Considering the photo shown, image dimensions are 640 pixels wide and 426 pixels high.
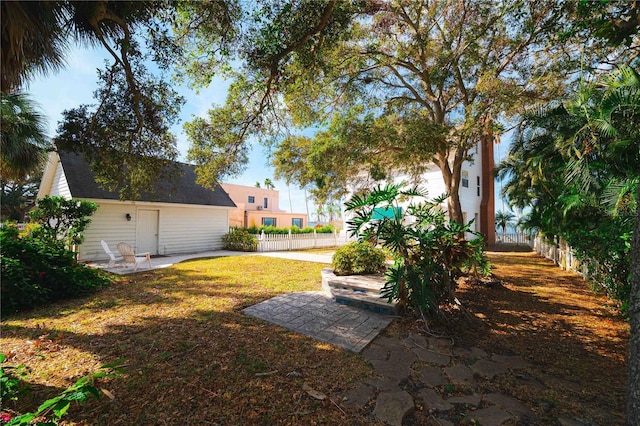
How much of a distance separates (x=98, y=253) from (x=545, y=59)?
16730 mm

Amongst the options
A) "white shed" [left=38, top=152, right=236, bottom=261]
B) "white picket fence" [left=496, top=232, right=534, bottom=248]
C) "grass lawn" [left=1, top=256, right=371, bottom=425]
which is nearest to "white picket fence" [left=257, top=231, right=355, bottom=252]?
"white shed" [left=38, top=152, right=236, bottom=261]

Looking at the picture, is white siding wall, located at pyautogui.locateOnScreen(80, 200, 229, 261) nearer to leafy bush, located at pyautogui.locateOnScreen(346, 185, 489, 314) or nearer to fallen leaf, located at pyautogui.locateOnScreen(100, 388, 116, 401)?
fallen leaf, located at pyautogui.locateOnScreen(100, 388, 116, 401)

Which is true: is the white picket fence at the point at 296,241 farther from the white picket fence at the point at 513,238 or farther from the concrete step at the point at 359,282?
the white picket fence at the point at 513,238

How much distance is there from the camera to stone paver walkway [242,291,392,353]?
3.75 metres

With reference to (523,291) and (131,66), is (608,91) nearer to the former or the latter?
(523,291)

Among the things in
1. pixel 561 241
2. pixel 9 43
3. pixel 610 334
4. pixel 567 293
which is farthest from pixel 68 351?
pixel 561 241

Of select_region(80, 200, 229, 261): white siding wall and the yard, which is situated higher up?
select_region(80, 200, 229, 261): white siding wall

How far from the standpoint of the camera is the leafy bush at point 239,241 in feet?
48.3

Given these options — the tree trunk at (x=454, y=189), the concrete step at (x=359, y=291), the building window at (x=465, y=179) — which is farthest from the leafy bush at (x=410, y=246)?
the building window at (x=465, y=179)

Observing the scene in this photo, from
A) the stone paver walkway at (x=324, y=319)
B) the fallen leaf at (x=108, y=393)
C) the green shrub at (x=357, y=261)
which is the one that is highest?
the green shrub at (x=357, y=261)

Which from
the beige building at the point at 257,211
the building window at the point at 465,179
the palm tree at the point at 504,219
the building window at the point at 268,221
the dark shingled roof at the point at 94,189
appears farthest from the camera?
the building window at the point at 268,221

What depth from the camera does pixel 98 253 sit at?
11180 mm

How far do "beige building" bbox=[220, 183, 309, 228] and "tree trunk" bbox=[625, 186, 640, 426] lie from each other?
79.8 ft

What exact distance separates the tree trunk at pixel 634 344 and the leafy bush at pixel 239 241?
1416 centimetres
